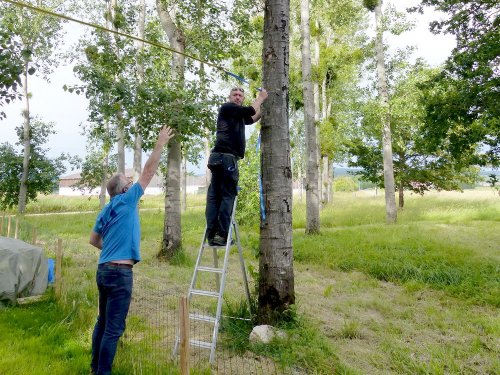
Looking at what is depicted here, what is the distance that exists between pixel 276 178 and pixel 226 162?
66 cm

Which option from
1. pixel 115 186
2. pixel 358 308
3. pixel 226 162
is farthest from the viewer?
pixel 358 308

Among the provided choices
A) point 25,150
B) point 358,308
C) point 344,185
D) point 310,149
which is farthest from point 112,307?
point 344,185

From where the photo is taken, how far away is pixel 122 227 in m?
3.53

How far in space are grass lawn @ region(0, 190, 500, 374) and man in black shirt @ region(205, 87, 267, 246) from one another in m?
0.92

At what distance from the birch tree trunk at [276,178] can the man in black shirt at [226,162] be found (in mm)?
257

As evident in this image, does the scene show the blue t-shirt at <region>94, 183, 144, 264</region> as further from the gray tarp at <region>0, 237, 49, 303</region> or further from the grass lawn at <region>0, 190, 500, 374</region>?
the gray tarp at <region>0, 237, 49, 303</region>

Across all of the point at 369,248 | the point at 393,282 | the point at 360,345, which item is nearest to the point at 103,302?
the point at 360,345

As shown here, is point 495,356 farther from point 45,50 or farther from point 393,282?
point 45,50

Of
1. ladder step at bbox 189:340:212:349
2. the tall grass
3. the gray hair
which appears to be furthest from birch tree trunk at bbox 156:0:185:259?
the gray hair

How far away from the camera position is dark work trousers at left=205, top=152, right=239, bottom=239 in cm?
474

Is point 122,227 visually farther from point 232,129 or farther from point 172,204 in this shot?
point 172,204

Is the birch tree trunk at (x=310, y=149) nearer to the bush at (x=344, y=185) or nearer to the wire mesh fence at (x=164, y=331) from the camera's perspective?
the wire mesh fence at (x=164, y=331)

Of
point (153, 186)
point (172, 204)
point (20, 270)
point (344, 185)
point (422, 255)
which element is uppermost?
point (153, 186)

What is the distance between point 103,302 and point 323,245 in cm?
776
